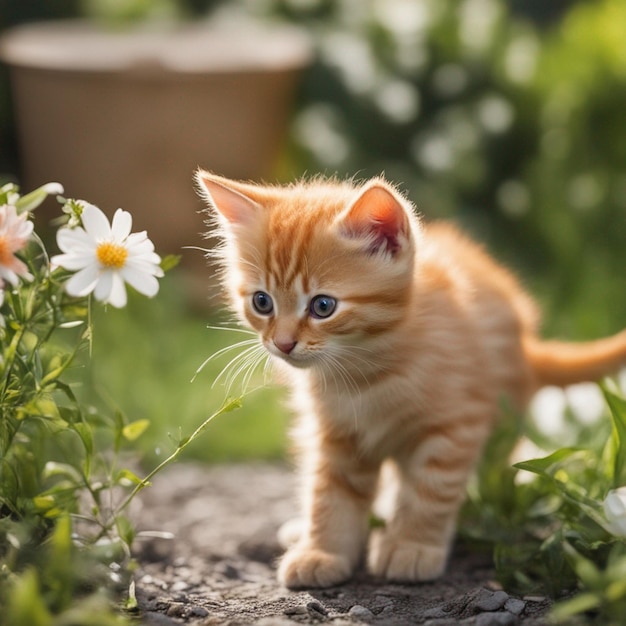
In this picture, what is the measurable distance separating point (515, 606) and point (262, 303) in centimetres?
72

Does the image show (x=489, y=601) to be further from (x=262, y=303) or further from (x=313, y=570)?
(x=262, y=303)

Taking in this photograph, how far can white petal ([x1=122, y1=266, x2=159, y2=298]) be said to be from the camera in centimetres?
156

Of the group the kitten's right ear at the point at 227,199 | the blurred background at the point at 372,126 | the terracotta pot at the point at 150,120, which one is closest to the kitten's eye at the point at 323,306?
the kitten's right ear at the point at 227,199

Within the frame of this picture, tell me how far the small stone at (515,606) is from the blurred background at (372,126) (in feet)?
6.09

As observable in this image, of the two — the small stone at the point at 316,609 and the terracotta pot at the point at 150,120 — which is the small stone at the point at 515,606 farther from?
the terracotta pot at the point at 150,120

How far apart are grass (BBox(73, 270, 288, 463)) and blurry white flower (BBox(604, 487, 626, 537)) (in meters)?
1.13

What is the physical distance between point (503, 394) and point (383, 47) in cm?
230

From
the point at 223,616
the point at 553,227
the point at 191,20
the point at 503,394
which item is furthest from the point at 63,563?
the point at 191,20

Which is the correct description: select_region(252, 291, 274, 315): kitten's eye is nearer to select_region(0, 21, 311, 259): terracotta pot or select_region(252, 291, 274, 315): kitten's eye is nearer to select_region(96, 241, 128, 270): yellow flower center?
select_region(96, 241, 128, 270): yellow flower center

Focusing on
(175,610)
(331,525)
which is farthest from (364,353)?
(175,610)

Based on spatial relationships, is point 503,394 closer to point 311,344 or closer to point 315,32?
point 311,344

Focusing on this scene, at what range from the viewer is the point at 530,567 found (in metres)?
1.87

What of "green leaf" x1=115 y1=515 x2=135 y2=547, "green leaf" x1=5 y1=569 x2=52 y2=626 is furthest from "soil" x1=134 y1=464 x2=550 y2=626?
"green leaf" x1=5 y1=569 x2=52 y2=626

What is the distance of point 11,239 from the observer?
1.50 metres
